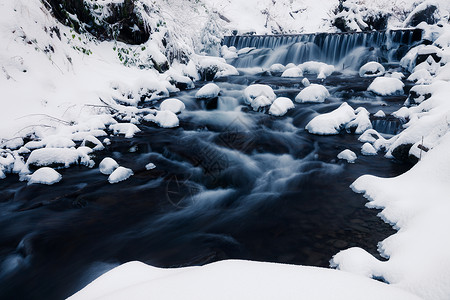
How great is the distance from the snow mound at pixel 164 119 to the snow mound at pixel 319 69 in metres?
7.75

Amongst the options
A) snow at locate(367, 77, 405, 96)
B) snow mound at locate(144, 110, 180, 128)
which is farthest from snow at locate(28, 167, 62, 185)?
snow at locate(367, 77, 405, 96)

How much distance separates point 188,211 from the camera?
3.56m

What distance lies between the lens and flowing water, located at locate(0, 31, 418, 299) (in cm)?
261

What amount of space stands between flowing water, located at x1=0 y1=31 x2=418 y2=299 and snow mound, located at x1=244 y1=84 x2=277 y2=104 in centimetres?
249

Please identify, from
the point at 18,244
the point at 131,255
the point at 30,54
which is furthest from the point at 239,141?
the point at 30,54

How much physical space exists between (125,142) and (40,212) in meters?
2.47

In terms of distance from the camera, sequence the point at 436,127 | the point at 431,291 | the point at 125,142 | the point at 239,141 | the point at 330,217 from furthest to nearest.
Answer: the point at 239,141, the point at 125,142, the point at 436,127, the point at 330,217, the point at 431,291

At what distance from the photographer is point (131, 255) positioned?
2740mm

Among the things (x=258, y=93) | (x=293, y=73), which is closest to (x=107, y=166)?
(x=258, y=93)

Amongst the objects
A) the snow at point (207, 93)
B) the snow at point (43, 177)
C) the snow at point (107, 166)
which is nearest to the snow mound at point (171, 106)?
the snow at point (207, 93)

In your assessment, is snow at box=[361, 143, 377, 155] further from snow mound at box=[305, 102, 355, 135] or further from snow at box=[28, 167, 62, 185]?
snow at box=[28, 167, 62, 185]

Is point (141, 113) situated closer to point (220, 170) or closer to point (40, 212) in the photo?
point (220, 170)

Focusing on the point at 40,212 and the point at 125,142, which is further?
the point at 125,142

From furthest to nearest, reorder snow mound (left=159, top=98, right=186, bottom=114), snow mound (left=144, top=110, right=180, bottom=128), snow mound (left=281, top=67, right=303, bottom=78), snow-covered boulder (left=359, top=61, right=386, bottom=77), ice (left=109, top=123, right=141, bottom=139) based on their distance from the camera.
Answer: snow mound (left=281, top=67, right=303, bottom=78) → snow-covered boulder (left=359, top=61, right=386, bottom=77) → snow mound (left=159, top=98, right=186, bottom=114) → snow mound (left=144, top=110, right=180, bottom=128) → ice (left=109, top=123, right=141, bottom=139)
